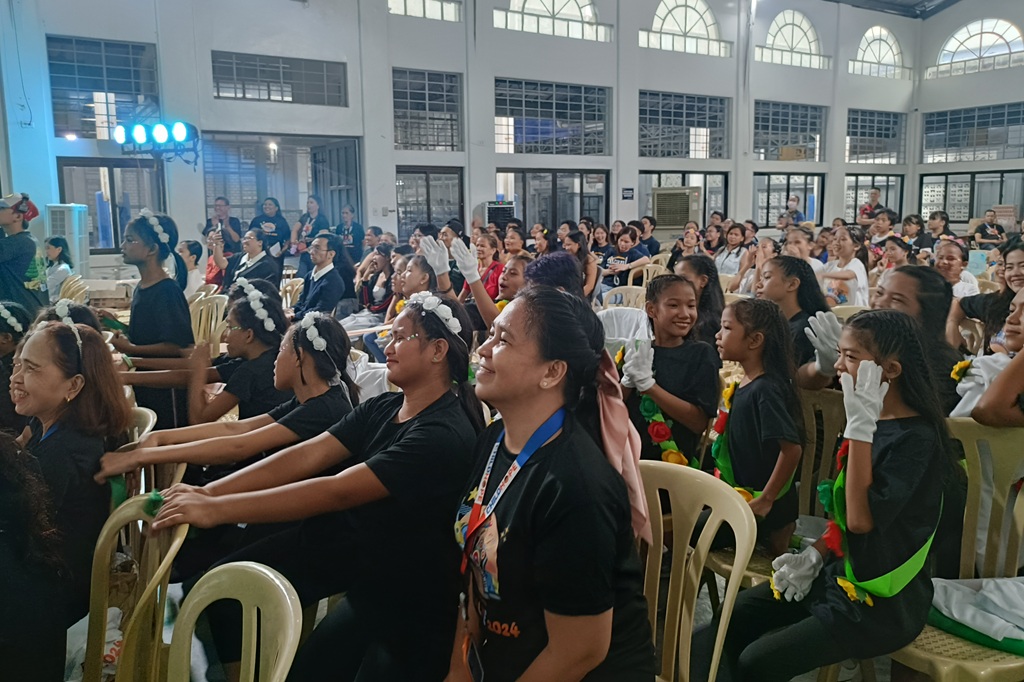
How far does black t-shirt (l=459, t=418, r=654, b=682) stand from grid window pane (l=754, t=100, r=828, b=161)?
14.3m

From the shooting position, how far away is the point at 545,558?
1.33 meters

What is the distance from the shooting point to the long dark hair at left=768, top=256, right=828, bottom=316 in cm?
324

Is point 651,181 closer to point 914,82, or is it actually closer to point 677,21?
point 677,21

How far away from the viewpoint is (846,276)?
17.6 feet

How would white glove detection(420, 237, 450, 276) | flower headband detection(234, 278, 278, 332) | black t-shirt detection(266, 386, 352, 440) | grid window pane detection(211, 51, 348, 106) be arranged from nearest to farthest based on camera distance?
black t-shirt detection(266, 386, 352, 440) < flower headband detection(234, 278, 278, 332) < white glove detection(420, 237, 450, 276) < grid window pane detection(211, 51, 348, 106)

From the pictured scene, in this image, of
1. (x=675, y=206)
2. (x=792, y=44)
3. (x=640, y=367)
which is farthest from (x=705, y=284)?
(x=792, y=44)

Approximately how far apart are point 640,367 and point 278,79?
28.9 feet

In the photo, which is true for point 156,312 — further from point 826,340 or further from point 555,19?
point 555,19

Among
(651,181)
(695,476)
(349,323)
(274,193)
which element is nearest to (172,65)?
(274,193)

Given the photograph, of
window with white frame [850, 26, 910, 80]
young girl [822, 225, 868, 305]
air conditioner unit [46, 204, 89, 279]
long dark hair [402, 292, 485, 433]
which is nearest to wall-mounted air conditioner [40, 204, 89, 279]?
air conditioner unit [46, 204, 89, 279]

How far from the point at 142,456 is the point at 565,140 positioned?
11093mm

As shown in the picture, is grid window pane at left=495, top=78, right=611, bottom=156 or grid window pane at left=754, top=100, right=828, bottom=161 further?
grid window pane at left=754, top=100, right=828, bottom=161

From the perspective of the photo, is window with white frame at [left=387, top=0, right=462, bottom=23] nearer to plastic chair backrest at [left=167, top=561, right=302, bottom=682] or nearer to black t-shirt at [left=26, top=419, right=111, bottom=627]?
black t-shirt at [left=26, top=419, right=111, bottom=627]

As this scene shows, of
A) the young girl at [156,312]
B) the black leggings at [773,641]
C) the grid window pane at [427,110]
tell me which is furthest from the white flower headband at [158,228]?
the grid window pane at [427,110]
